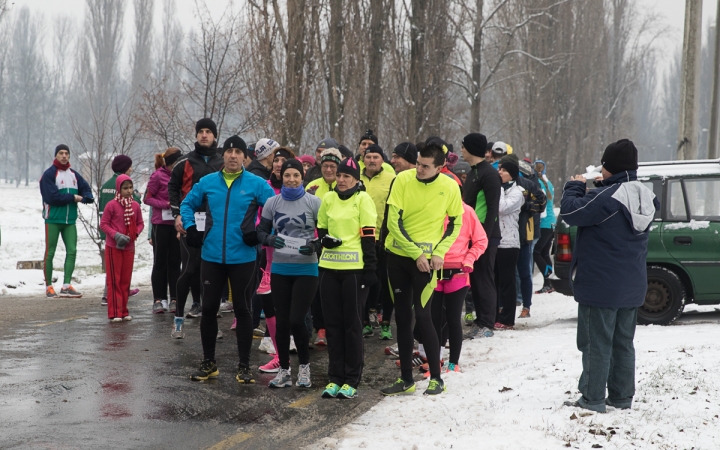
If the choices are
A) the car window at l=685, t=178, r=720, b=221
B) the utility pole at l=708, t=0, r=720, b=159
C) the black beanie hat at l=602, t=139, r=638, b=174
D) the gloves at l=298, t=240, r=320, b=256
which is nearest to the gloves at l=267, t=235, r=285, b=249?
the gloves at l=298, t=240, r=320, b=256

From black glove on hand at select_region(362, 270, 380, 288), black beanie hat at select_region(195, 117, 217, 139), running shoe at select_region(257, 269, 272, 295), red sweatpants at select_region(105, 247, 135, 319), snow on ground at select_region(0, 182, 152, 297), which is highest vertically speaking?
black beanie hat at select_region(195, 117, 217, 139)

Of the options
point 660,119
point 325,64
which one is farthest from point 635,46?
point 660,119

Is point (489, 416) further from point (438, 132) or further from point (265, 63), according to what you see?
point (438, 132)

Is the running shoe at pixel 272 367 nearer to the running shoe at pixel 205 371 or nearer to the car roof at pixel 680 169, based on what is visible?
the running shoe at pixel 205 371

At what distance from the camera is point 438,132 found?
70.3ft

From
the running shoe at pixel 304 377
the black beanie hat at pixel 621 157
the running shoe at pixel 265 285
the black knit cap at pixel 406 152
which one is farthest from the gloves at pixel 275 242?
the black beanie hat at pixel 621 157

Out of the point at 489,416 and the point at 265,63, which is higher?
the point at 265,63

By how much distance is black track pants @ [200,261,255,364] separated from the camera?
732 centimetres

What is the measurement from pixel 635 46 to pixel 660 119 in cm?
7346

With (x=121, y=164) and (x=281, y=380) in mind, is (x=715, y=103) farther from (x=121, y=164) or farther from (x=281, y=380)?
(x=281, y=380)

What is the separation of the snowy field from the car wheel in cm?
88

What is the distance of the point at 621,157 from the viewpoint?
242 inches

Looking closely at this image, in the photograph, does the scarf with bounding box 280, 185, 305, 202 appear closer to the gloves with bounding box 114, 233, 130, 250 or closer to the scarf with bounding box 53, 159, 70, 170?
the gloves with bounding box 114, 233, 130, 250

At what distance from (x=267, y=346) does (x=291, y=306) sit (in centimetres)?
169
